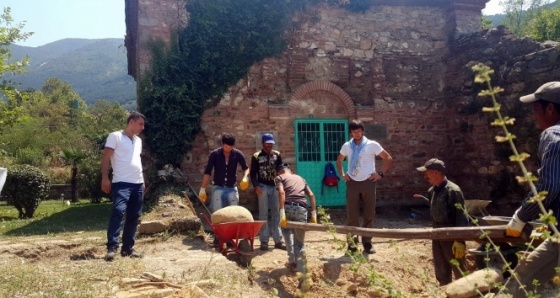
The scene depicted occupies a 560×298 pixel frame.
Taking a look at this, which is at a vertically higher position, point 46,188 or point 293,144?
point 293,144

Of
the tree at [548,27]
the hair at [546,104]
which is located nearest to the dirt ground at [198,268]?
the hair at [546,104]

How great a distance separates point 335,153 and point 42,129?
29.1 metres

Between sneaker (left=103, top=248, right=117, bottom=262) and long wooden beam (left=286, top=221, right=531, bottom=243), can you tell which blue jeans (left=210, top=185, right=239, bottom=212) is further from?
long wooden beam (left=286, top=221, right=531, bottom=243)

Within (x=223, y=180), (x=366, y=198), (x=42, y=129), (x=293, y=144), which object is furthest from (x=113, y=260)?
(x=42, y=129)

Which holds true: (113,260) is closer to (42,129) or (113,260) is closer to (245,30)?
(245,30)

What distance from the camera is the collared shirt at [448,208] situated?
527 centimetres

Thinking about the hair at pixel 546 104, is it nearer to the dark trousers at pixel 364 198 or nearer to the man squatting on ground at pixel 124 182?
the dark trousers at pixel 364 198

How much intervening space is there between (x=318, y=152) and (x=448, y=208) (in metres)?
5.73

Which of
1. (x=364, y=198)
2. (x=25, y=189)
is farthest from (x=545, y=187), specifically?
(x=25, y=189)

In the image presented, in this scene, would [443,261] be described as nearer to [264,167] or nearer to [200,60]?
[264,167]

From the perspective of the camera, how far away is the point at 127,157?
6043mm

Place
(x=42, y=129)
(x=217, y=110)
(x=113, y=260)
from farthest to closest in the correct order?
1. (x=42, y=129)
2. (x=217, y=110)
3. (x=113, y=260)

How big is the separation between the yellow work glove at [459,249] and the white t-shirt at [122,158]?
3.96 meters

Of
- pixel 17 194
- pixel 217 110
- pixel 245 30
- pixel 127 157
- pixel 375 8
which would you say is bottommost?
pixel 17 194
